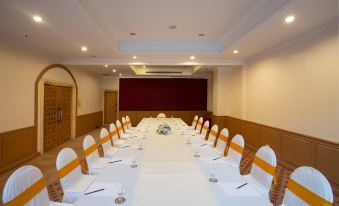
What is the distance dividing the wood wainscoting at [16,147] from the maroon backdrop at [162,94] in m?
5.90

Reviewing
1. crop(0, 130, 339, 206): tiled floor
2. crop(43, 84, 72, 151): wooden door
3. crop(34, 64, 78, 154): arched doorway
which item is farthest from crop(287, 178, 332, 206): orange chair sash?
crop(43, 84, 72, 151): wooden door

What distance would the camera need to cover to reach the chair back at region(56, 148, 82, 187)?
7.11 feet

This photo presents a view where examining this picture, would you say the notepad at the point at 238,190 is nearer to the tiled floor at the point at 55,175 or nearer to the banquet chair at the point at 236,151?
the banquet chair at the point at 236,151

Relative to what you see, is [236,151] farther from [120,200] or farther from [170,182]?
[120,200]

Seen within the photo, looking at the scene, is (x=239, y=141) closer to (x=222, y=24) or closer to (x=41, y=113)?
(x=222, y=24)

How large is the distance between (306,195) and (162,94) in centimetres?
940

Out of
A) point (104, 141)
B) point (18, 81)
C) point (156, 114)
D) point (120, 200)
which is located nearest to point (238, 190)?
point (120, 200)

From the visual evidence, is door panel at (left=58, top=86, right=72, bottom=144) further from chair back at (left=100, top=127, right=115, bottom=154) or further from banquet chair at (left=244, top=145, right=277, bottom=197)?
banquet chair at (left=244, top=145, right=277, bottom=197)

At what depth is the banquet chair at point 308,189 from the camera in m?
1.58

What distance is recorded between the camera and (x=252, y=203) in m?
1.62

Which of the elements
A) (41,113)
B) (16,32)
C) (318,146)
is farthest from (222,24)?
(41,113)

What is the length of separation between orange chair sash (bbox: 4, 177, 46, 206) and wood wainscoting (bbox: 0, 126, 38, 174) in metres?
3.13

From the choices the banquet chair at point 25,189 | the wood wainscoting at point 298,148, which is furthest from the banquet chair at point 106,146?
the wood wainscoting at point 298,148

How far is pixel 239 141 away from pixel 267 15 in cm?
203
